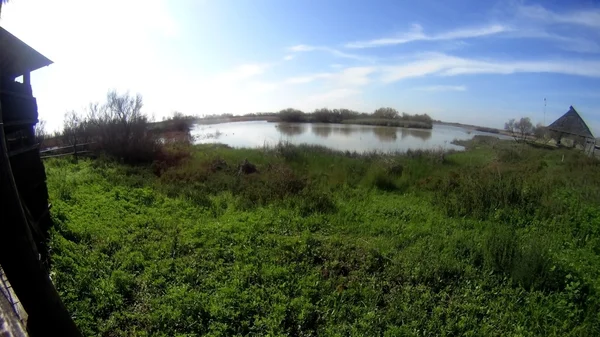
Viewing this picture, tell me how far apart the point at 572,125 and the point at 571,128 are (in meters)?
0.30

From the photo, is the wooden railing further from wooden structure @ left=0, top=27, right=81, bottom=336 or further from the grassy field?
wooden structure @ left=0, top=27, right=81, bottom=336

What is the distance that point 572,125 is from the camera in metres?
29.6

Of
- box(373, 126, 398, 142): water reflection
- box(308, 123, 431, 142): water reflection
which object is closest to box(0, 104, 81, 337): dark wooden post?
box(308, 123, 431, 142): water reflection

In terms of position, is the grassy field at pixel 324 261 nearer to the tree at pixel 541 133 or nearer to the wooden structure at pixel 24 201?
the wooden structure at pixel 24 201

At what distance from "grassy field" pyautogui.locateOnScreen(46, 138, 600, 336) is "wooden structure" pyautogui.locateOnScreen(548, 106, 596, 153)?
24.4 m

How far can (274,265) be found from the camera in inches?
203

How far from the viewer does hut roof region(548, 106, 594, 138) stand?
28094 mm

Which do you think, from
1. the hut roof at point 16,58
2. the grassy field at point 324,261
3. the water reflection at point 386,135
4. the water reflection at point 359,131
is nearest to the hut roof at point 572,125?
the water reflection at point 359,131

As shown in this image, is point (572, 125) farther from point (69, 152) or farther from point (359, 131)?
point (69, 152)

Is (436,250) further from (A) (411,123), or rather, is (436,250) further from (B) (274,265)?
(A) (411,123)

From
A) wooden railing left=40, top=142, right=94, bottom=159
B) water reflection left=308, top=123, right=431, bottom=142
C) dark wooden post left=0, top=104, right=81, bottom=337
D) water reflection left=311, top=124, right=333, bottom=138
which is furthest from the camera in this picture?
water reflection left=308, top=123, right=431, bottom=142

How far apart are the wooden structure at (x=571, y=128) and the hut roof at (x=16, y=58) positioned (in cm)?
3492

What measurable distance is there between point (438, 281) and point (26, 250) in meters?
5.19

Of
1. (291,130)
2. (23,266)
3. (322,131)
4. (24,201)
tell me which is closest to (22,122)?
(24,201)
